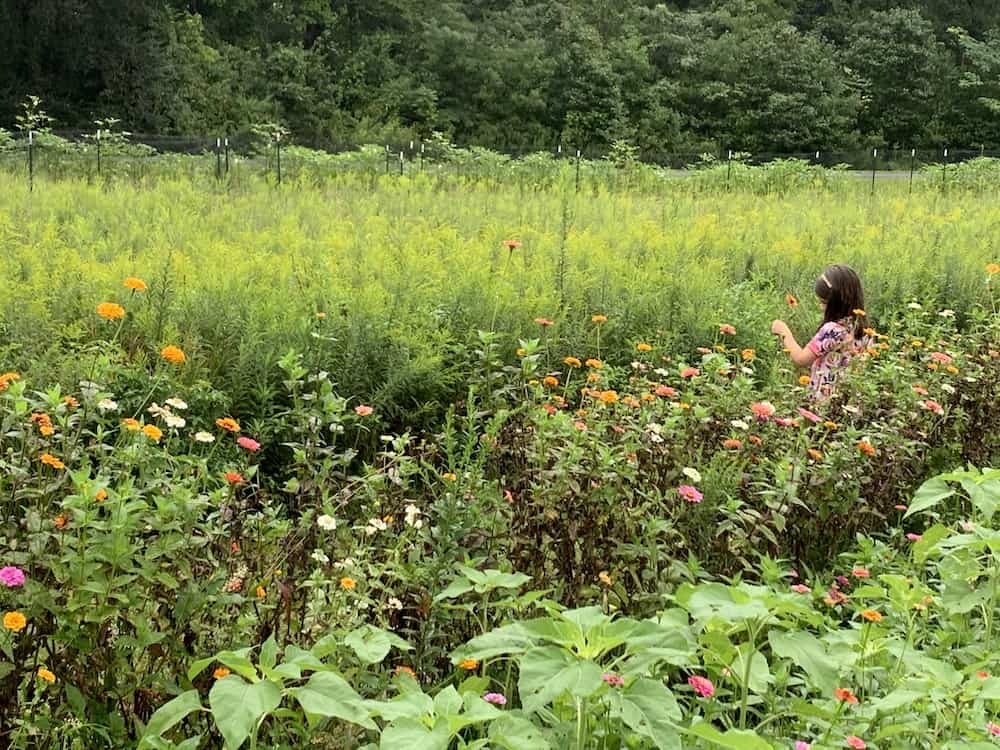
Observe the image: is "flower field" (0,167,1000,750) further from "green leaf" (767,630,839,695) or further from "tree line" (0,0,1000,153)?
"tree line" (0,0,1000,153)

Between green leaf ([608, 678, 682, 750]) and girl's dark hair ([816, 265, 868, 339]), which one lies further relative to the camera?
girl's dark hair ([816, 265, 868, 339])

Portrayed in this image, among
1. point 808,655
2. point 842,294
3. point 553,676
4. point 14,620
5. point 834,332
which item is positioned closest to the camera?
point 553,676

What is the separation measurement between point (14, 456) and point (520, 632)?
1.50 m

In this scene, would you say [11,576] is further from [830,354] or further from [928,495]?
[830,354]

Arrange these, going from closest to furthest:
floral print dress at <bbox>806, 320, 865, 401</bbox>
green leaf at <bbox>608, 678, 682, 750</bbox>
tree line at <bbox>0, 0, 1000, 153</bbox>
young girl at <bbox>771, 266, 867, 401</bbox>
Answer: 1. green leaf at <bbox>608, 678, 682, 750</bbox>
2. floral print dress at <bbox>806, 320, 865, 401</bbox>
3. young girl at <bbox>771, 266, 867, 401</bbox>
4. tree line at <bbox>0, 0, 1000, 153</bbox>

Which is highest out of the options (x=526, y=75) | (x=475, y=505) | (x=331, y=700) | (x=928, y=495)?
(x=526, y=75)

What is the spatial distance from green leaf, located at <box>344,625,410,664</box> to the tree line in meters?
31.5

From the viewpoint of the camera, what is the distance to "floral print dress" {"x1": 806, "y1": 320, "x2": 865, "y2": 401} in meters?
4.36

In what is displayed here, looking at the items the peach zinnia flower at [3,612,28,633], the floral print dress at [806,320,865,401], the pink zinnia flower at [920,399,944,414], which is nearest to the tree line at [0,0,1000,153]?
the floral print dress at [806,320,865,401]

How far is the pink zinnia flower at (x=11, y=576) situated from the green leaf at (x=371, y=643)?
63 cm

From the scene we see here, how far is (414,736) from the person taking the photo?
4.36ft

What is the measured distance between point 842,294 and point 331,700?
4.22m

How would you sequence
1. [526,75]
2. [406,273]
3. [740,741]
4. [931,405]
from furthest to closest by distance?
[526,75] < [406,273] < [931,405] < [740,741]

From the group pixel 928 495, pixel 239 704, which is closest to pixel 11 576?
pixel 239 704
